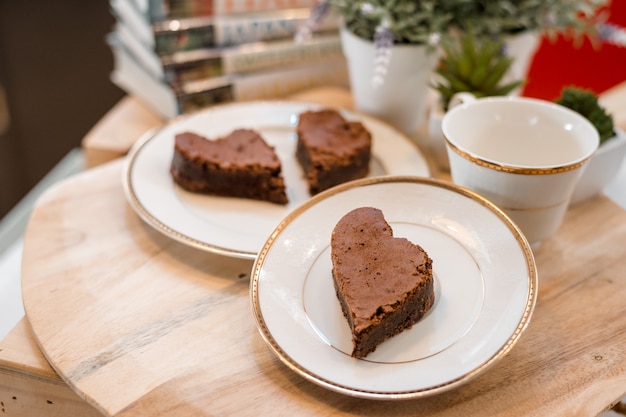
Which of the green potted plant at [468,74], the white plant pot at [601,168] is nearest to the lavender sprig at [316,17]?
the green potted plant at [468,74]

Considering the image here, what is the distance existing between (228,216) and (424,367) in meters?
0.47

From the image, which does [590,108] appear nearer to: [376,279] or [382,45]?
[382,45]

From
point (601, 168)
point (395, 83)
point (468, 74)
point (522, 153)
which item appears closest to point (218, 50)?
point (395, 83)

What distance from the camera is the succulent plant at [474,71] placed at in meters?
1.18

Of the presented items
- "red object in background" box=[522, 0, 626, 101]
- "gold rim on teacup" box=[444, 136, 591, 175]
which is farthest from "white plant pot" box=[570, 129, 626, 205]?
"red object in background" box=[522, 0, 626, 101]

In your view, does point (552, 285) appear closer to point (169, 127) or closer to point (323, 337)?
point (323, 337)

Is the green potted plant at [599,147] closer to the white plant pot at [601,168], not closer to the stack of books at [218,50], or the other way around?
the white plant pot at [601,168]

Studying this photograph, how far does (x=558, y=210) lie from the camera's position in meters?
0.95

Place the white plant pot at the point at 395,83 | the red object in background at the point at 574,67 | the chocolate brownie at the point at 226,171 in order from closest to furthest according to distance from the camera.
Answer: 1. the chocolate brownie at the point at 226,171
2. the white plant pot at the point at 395,83
3. the red object in background at the point at 574,67

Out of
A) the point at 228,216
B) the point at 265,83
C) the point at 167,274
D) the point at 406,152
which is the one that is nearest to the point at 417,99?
the point at 406,152

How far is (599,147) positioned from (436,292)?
0.43 metres

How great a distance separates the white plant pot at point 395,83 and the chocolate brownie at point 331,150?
121mm

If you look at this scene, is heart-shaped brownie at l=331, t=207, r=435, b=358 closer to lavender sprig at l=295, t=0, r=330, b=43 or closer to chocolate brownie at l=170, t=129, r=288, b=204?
chocolate brownie at l=170, t=129, r=288, b=204

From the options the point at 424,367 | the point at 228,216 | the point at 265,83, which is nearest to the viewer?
the point at 424,367
